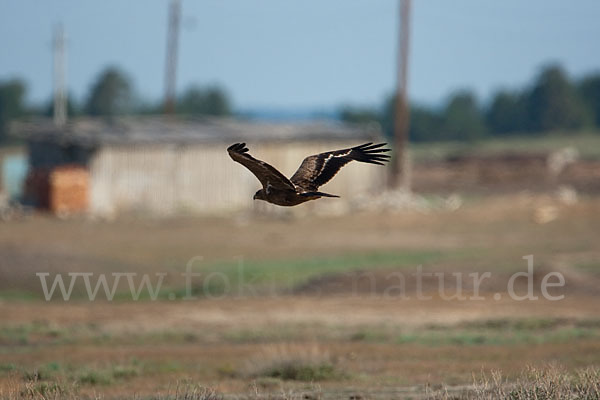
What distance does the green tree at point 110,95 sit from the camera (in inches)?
4080

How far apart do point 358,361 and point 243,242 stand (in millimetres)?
18145

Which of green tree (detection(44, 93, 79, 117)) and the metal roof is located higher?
green tree (detection(44, 93, 79, 117))

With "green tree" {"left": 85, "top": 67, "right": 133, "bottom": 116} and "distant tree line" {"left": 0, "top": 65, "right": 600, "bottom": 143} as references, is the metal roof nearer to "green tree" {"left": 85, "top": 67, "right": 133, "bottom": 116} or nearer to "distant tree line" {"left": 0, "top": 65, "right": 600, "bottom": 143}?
"distant tree line" {"left": 0, "top": 65, "right": 600, "bottom": 143}

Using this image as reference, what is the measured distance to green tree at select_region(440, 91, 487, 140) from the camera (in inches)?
3888

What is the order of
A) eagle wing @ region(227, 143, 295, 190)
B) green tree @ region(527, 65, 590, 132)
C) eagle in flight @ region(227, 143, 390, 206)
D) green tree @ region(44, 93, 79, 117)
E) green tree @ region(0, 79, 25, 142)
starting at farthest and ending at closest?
green tree @ region(527, 65, 590, 132) → green tree @ region(0, 79, 25, 142) → green tree @ region(44, 93, 79, 117) → eagle in flight @ region(227, 143, 390, 206) → eagle wing @ region(227, 143, 295, 190)

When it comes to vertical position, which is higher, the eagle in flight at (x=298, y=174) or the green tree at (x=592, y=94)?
the green tree at (x=592, y=94)

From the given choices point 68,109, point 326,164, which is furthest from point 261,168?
point 68,109

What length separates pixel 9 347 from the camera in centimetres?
1859

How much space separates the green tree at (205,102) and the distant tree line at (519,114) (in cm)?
1202

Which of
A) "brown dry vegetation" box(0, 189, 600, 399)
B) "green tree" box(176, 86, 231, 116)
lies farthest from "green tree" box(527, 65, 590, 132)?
"brown dry vegetation" box(0, 189, 600, 399)

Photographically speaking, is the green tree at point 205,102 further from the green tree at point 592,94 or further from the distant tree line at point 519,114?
the green tree at point 592,94

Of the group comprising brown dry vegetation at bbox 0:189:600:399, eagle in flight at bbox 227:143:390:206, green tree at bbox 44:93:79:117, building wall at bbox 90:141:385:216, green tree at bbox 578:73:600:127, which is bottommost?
brown dry vegetation at bbox 0:189:600:399

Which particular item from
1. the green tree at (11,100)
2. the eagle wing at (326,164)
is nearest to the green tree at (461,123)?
the green tree at (11,100)

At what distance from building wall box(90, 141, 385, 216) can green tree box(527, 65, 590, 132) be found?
185 ft
